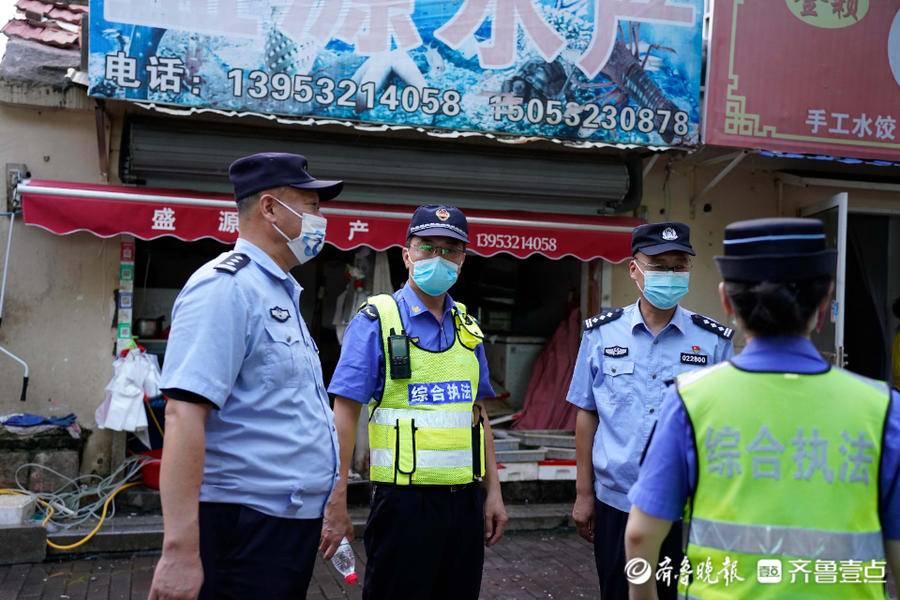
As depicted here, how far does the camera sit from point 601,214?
755 cm

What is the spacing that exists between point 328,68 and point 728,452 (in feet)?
16.8

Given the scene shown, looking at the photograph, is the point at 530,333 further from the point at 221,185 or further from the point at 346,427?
the point at 346,427

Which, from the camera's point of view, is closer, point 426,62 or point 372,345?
point 372,345

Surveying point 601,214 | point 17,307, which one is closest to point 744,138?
point 601,214

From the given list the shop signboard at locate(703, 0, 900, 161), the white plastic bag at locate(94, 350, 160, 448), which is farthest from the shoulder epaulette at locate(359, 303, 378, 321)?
the shop signboard at locate(703, 0, 900, 161)

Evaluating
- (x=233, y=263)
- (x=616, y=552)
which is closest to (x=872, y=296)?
(x=616, y=552)

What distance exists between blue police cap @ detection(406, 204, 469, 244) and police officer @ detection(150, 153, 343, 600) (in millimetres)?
895

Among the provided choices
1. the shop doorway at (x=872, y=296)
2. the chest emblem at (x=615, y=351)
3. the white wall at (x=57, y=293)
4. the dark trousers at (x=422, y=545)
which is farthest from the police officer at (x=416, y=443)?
the shop doorway at (x=872, y=296)

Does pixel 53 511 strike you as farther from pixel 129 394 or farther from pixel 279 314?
pixel 279 314

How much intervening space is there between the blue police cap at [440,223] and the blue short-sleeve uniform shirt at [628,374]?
78cm

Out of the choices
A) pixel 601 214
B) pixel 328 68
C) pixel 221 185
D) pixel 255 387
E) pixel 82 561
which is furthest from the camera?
pixel 601 214

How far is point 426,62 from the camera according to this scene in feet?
21.0

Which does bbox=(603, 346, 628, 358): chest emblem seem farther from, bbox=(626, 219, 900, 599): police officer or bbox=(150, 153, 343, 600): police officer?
bbox=(626, 219, 900, 599): police officer

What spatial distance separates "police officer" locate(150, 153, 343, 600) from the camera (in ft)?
7.16
